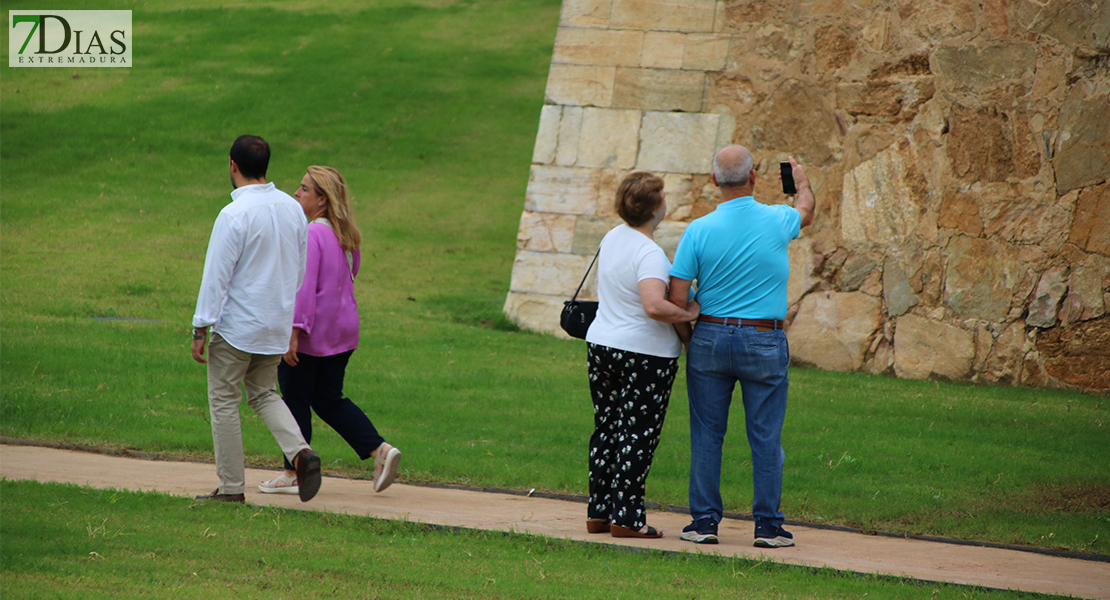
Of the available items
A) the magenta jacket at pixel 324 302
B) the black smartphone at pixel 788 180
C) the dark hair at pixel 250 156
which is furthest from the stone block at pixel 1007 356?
the dark hair at pixel 250 156

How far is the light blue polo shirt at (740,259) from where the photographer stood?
210 inches

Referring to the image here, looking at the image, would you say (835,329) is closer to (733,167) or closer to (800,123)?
(800,123)

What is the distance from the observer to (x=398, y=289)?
46.9 ft

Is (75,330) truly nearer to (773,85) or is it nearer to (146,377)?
(146,377)

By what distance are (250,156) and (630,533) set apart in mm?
2755

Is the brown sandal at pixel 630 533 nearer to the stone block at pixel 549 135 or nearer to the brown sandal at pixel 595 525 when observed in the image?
the brown sandal at pixel 595 525

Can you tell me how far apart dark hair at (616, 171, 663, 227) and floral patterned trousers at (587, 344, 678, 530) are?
0.67 metres

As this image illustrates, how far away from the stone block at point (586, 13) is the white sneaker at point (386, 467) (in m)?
6.85

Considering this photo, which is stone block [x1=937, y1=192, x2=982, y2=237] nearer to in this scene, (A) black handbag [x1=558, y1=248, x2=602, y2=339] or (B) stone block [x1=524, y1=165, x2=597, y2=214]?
(B) stone block [x1=524, y1=165, x2=597, y2=214]

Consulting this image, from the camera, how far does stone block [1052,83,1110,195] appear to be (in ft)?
33.1

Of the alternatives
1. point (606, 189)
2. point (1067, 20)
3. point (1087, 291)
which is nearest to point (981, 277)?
point (1087, 291)

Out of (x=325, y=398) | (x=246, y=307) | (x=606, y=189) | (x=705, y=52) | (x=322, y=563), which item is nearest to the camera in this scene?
(x=322, y=563)

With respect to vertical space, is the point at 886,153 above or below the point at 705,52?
below

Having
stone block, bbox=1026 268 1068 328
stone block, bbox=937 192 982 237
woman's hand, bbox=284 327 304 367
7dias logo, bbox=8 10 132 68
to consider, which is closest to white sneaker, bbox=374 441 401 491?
woman's hand, bbox=284 327 304 367
